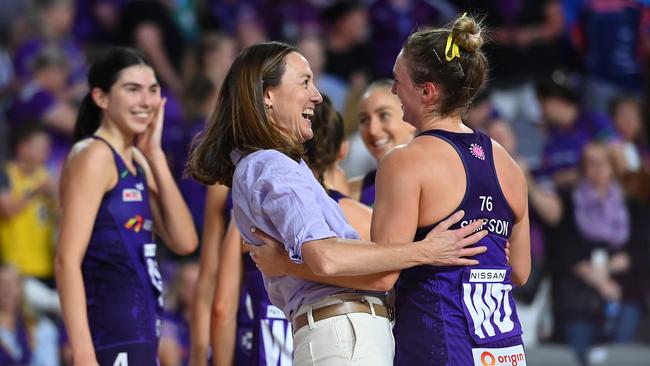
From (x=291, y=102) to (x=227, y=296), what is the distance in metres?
1.00

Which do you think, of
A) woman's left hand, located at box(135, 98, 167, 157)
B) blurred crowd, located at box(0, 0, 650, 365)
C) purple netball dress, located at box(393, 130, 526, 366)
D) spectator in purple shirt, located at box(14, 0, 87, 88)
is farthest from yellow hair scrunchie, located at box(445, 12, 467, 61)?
spectator in purple shirt, located at box(14, 0, 87, 88)

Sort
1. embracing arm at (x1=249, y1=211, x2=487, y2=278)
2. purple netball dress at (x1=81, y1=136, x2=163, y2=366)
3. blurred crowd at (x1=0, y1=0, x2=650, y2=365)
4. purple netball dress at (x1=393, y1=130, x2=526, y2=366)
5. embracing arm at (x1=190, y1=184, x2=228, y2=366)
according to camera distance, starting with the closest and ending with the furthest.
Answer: embracing arm at (x1=249, y1=211, x2=487, y2=278), purple netball dress at (x1=393, y1=130, x2=526, y2=366), purple netball dress at (x1=81, y1=136, x2=163, y2=366), embracing arm at (x1=190, y1=184, x2=228, y2=366), blurred crowd at (x1=0, y1=0, x2=650, y2=365)

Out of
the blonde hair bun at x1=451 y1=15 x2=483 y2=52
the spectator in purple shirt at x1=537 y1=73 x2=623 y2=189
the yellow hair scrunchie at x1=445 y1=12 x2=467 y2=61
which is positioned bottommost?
the yellow hair scrunchie at x1=445 y1=12 x2=467 y2=61

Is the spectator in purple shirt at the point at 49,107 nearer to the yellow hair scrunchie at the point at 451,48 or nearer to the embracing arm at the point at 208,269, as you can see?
the embracing arm at the point at 208,269

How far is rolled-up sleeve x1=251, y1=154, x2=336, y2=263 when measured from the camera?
9.90 ft

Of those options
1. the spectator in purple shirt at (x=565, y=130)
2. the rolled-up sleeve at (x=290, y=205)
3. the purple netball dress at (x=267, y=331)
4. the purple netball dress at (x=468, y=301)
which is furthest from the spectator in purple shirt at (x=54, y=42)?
the purple netball dress at (x=468, y=301)

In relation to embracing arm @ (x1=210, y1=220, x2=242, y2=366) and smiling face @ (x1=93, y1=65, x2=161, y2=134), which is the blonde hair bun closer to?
embracing arm @ (x1=210, y1=220, x2=242, y2=366)

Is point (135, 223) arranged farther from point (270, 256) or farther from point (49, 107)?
point (49, 107)

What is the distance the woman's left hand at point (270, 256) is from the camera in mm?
A: 3172

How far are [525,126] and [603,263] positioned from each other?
2.09 m

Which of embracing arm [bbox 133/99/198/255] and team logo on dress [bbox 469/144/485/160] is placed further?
embracing arm [bbox 133/99/198/255]

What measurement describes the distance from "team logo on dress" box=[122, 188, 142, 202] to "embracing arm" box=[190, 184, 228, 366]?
28cm

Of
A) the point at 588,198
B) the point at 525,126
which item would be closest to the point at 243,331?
the point at 588,198

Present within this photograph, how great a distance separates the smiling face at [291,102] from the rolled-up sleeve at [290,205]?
0.24m
